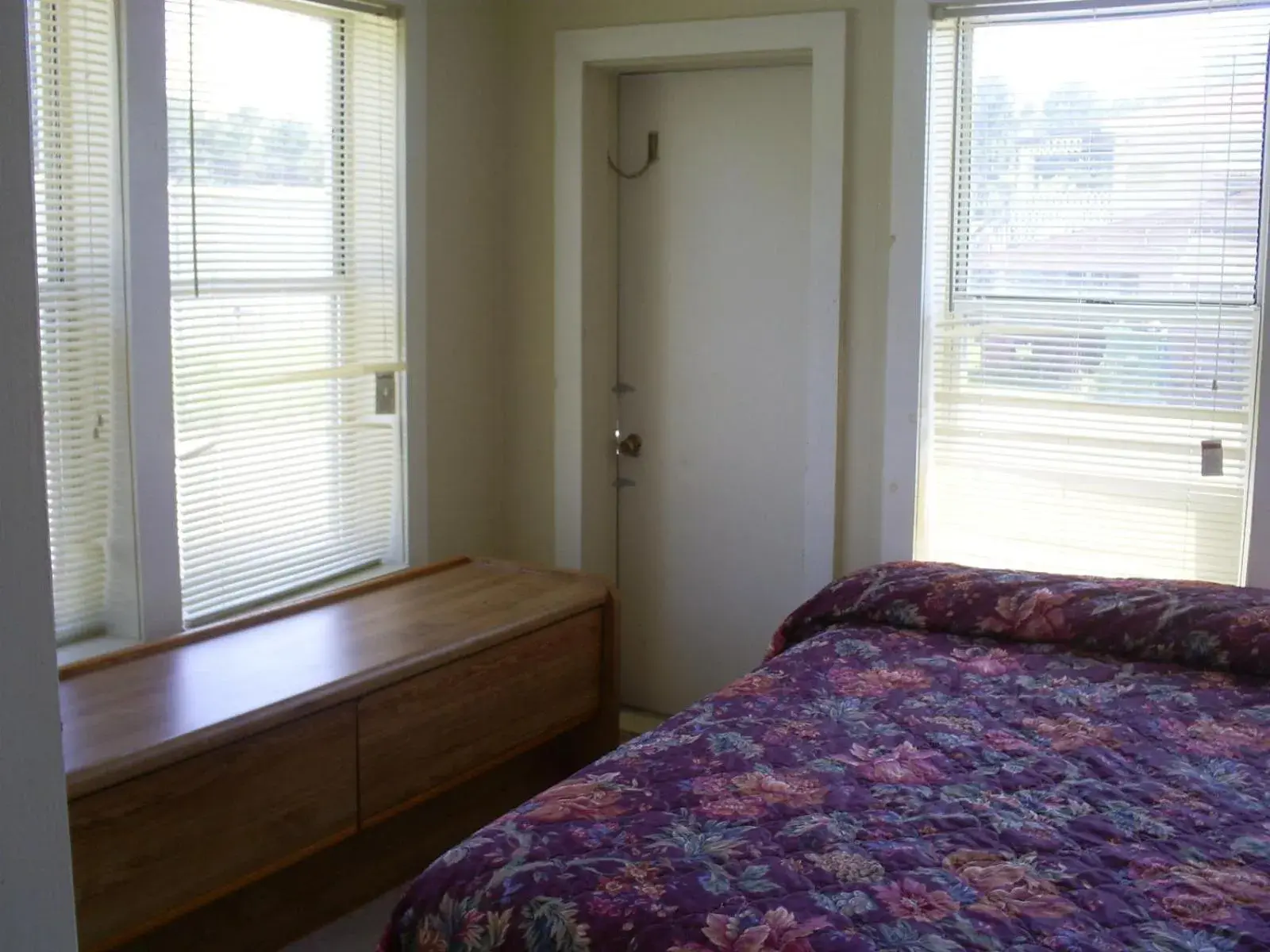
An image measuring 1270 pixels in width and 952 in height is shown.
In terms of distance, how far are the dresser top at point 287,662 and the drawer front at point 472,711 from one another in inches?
1.8

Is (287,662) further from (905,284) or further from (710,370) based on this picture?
(905,284)

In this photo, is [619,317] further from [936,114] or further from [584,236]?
[936,114]

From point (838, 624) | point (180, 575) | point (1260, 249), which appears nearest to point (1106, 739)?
point (838, 624)

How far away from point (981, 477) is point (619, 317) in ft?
4.16

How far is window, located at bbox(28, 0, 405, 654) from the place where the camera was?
298cm

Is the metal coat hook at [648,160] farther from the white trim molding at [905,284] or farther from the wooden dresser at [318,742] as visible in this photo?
the wooden dresser at [318,742]

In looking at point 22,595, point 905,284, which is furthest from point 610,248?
point 22,595

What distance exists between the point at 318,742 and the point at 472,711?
1.66 ft

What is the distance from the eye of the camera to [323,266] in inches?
144

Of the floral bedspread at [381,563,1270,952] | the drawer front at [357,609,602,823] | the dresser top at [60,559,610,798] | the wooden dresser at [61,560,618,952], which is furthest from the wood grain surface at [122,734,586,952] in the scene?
the floral bedspread at [381,563,1270,952]

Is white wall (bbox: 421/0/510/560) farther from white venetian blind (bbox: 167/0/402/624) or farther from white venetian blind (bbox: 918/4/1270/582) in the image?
white venetian blind (bbox: 918/4/1270/582)

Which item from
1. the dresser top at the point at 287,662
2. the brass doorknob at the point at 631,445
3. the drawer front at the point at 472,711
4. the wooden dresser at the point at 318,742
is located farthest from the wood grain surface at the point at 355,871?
the brass doorknob at the point at 631,445

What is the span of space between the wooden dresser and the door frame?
1.65ft

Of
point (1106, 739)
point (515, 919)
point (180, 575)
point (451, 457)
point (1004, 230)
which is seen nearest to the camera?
point (515, 919)
